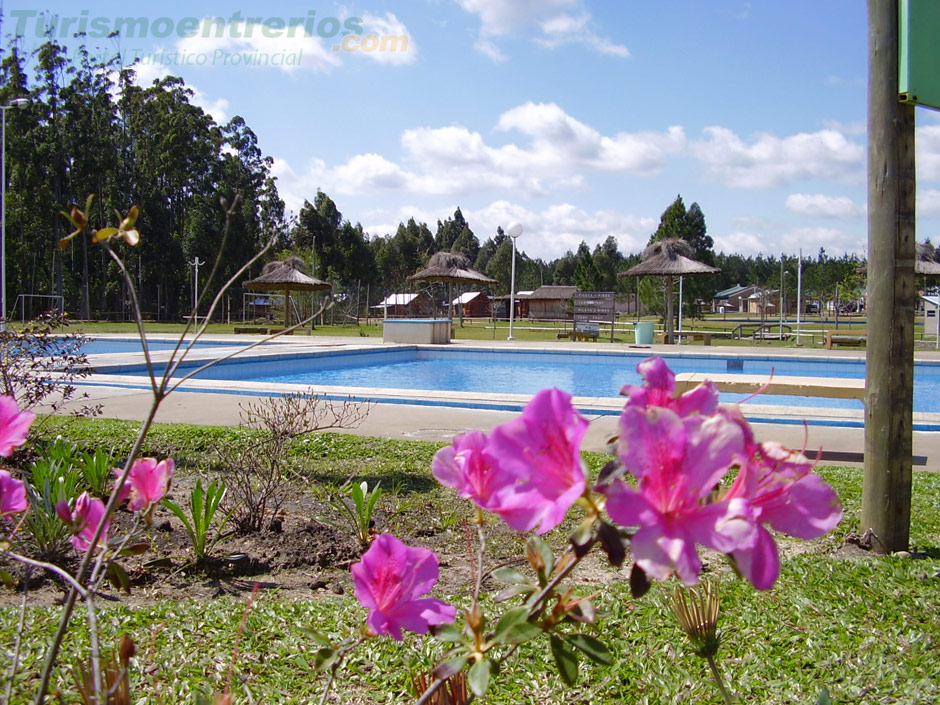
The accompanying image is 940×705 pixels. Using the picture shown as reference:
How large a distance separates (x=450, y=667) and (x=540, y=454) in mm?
254

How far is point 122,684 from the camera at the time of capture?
A: 71 centimetres

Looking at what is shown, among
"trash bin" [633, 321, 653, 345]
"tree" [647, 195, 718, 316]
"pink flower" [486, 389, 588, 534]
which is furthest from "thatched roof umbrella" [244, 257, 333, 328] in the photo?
"pink flower" [486, 389, 588, 534]

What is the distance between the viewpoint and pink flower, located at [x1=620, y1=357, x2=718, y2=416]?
62 cm

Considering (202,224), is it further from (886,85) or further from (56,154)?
(886,85)

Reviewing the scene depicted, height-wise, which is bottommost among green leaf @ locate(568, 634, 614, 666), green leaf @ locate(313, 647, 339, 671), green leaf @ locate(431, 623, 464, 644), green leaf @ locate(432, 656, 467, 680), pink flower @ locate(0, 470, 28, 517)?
green leaf @ locate(313, 647, 339, 671)

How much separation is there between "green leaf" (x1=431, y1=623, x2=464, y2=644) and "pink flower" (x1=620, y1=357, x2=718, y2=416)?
0.30 m

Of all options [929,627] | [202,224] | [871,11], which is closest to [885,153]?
[871,11]

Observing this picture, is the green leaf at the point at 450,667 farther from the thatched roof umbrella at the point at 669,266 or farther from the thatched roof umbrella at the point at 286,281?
the thatched roof umbrella at the point at 286,281

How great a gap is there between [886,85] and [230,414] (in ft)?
19.0

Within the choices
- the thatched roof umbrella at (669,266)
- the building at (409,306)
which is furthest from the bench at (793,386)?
the building at (409,306)

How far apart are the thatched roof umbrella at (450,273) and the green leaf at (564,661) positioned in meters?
23.8

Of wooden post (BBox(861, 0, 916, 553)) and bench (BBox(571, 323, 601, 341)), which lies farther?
bench (BBox(571, 323, 601, 341))

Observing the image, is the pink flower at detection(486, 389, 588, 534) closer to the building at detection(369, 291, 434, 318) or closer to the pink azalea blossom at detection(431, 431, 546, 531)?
the pink azalea blossom at detection(431, 431, 546, 531)

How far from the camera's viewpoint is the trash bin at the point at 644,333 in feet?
64.9
